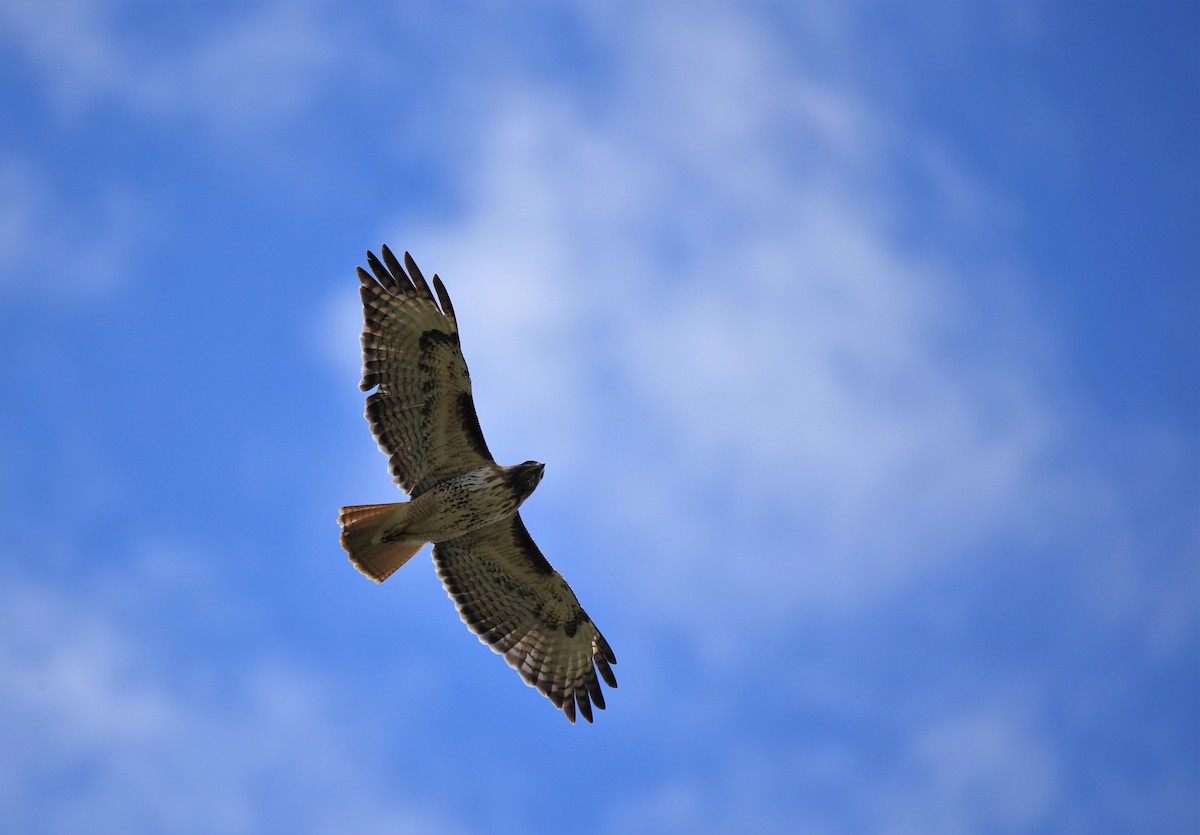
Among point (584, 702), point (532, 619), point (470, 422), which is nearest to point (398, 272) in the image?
point (470, 422)

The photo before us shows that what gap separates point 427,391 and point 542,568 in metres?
2.69

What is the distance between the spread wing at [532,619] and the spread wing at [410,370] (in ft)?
5.24

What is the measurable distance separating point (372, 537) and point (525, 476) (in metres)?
1.79

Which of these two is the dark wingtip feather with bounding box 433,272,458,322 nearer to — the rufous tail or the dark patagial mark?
the dark patagial mark

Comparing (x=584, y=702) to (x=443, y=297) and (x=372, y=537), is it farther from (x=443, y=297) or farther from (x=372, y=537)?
(x=443, y=297)

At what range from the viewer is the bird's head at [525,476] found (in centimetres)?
1233

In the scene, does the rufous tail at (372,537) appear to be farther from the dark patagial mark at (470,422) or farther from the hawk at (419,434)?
the dark patagial mark at (470,422)

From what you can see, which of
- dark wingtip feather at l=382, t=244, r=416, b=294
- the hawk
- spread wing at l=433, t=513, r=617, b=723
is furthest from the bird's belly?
dark wingtip feather at l=382, t=244, r=416, b=294

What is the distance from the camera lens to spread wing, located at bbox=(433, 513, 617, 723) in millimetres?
13609

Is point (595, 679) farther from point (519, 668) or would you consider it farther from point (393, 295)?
point (393, 295)

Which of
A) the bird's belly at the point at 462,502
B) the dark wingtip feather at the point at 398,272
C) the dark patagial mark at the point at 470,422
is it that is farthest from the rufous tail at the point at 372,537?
the dark wingtip feather at the point at 398,272

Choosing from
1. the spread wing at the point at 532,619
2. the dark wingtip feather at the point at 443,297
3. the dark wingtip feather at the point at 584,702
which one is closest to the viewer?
the dark wingtip feather at the point at 443,297

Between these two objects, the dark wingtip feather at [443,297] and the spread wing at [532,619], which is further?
the spread wing at [532,619]

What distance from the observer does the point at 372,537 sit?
40.5 feet
